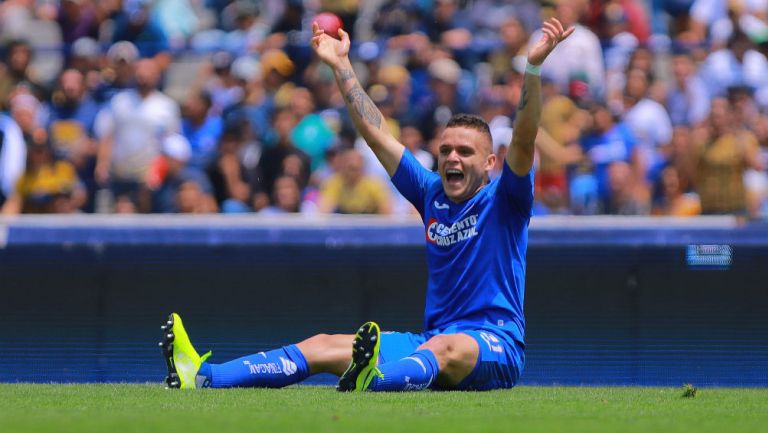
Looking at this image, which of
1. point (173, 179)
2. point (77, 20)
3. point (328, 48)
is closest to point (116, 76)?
point (77, 20)

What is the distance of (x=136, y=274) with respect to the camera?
30.7 feet

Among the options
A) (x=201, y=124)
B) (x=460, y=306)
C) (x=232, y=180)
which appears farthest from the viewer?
(x=201, y=124)

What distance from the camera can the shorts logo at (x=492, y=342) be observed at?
6789mm

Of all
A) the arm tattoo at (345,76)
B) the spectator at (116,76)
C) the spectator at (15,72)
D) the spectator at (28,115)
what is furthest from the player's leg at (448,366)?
the spectator at (15,72)

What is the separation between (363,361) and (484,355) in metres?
0.76

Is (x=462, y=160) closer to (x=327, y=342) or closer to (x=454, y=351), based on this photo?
(x=454, y=351)

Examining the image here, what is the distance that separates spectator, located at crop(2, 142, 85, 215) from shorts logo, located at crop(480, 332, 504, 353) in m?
5.89

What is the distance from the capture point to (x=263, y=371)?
697 centimetres

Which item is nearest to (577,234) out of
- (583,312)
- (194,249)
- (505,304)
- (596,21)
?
(583,312)

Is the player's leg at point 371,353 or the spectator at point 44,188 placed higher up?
the player's leg at point 371,353

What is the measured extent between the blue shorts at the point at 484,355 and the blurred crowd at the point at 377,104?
146 inches

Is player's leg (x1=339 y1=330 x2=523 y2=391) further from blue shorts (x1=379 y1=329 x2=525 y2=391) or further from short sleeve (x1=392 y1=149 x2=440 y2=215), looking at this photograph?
short sleeve (x1=392 y1=149 x2=440 y2=215)

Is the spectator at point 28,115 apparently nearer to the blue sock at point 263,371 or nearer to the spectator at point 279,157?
the spectator at point 279,157

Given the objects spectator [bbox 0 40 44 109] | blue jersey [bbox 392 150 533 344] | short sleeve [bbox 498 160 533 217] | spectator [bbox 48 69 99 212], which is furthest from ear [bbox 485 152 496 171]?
spectator [bbox 0 40 44 109]
